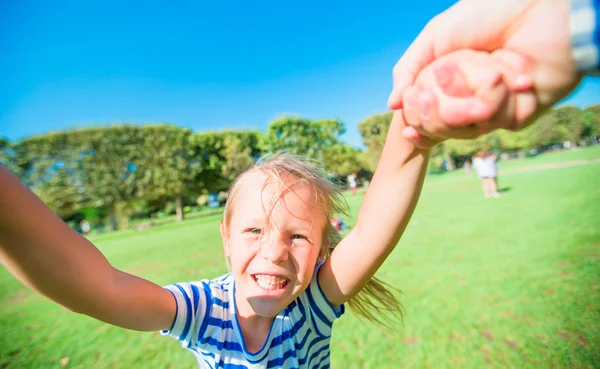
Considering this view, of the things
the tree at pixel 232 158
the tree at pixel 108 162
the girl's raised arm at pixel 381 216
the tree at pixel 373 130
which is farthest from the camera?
the tree at pixel 373 130

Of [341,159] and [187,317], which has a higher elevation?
[187,317]

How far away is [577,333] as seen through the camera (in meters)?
3.35

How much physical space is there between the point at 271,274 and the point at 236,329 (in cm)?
41

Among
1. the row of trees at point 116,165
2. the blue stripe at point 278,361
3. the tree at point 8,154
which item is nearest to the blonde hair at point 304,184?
the blue stripe at point 278,361

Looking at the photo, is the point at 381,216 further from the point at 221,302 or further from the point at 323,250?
the point at 221,302

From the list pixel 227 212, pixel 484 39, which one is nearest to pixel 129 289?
pixel 227 212

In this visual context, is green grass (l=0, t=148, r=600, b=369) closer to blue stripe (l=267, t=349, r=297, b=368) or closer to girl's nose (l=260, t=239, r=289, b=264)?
blue stripe (l=267, t=349, r=297, b=368)

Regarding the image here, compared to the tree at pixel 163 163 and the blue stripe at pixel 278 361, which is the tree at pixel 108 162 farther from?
the blue stripe at pixel 278 361

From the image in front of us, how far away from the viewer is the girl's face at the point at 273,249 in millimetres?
1455

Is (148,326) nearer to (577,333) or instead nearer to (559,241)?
(577,333)

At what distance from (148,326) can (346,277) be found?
3.15 ft

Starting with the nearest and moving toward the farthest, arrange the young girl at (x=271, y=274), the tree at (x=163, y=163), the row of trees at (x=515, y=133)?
the young girl at (x=271, y=274) → the tree at (x=163, y=163) → the row of trees at (x=515, y=133)

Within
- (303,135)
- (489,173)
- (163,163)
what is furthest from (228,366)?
(303,135)

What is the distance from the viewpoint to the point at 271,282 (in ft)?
4.80
